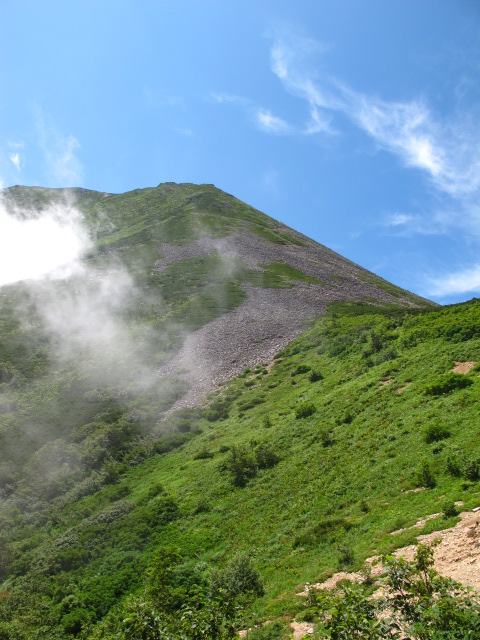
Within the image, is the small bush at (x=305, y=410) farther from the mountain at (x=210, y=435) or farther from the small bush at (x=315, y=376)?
the small bush at (x=315, y=376)

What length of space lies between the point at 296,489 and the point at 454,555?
41.0ft

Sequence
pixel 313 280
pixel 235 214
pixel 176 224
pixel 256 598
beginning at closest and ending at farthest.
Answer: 1. pixel 256 598
2. pixel 313 280
3. pixel 176 224
4. pixel 235 214

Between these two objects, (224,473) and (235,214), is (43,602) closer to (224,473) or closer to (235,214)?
(224,473)

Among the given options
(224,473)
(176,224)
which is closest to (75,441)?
(224,473)

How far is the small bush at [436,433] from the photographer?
2116 centimetres

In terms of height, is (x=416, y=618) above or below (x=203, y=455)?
above

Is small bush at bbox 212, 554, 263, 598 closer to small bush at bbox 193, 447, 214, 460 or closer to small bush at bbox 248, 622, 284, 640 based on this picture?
small bush at bbox 248, 622, 284, 640

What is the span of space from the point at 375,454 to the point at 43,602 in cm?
1906

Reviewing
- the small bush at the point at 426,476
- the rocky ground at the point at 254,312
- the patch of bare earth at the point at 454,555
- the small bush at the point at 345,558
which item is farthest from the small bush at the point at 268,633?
the rocky ground at the point at 254,312

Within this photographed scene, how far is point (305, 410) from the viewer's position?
3441 centimetres

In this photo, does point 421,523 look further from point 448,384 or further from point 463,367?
point 463,367

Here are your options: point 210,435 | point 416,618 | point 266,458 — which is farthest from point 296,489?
point 210,435

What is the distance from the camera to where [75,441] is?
146 feet

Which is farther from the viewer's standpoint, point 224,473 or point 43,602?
point 224,473
